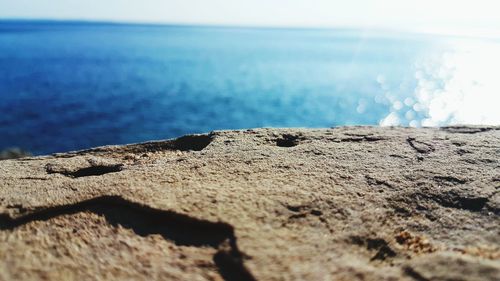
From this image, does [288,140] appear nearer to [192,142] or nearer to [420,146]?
[192,142]

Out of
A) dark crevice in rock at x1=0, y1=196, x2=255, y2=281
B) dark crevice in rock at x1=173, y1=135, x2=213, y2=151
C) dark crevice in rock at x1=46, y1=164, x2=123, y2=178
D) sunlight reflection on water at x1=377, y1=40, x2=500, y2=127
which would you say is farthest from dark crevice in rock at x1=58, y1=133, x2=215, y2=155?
sunlight reflection on water at x1=377, y1=40, x2=500, y2=127

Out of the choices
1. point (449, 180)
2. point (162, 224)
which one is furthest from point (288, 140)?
point (162, 224)

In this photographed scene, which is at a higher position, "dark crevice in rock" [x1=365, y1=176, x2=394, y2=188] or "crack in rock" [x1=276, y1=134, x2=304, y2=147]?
"crack in rock" [x1=276, y1=134, x2=304, y2=147]

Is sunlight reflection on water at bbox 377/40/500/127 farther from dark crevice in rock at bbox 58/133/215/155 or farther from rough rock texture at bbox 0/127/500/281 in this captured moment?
rough rock texture at bbox 0/127/500/281

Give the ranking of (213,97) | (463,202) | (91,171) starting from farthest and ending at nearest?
(213,97)
(91,171)
(463,202)

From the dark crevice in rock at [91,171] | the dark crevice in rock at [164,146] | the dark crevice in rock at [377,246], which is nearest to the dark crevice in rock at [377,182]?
the dark crevice in rock at [377,246]

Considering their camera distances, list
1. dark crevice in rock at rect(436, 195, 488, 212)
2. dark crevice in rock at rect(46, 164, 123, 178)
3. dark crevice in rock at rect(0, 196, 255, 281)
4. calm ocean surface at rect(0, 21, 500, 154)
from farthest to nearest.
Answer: calm ocean surface at rect(0, 21, 500, 154)
dark crevice in rock at rect(46, 164, 123, 178)
dark crevice in rock at rect(436, 195, 488, 212)
dark crevice in rock at rect(0, 196, 255, 281)
